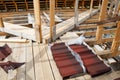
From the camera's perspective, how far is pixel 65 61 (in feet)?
9.91

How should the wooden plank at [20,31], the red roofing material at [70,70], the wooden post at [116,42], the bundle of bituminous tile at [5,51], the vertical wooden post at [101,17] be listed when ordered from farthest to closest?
the wooden plank at [20,31] → the vertical wooden post at [101,17] → the wooden post at [116,42] → the bundle of bituminous tile at [5,51] → the red roofing material at [70,70]

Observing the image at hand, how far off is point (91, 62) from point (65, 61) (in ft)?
1.74

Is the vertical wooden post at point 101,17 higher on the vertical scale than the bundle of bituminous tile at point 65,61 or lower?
higher

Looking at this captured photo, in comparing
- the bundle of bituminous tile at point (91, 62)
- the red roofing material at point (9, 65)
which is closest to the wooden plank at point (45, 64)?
the red roofing material at point (9, 65)

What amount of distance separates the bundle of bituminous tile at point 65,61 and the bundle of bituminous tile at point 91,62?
165mm

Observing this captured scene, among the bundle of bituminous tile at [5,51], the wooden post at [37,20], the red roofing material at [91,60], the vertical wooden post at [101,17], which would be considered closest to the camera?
the red roofing material at [91,60]

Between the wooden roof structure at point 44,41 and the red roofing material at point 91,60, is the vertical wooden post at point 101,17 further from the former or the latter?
the red roofing material at point 91,60

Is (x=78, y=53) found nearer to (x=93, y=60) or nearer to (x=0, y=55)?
(x=93, y=60)

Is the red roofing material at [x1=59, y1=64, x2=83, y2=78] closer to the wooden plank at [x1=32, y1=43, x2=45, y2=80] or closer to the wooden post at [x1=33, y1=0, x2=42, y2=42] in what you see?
the wooden plank at [x1=32, y1=43, x2=45, y2=80]

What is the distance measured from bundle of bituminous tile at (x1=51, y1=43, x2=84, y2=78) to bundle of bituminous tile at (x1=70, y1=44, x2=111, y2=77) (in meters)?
0.17

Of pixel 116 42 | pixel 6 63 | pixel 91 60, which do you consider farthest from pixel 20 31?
pixel 116 42

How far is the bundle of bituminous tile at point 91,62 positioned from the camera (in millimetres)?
2752

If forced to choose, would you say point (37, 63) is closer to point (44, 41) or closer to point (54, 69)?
point (54, 69)

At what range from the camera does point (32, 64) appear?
9.91 ft
